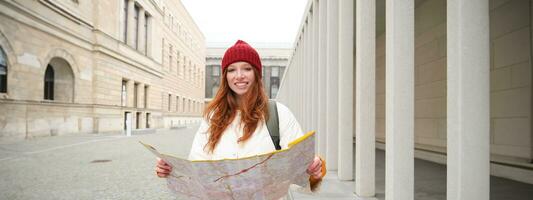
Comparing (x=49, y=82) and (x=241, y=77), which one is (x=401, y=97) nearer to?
(x=241, y=77)

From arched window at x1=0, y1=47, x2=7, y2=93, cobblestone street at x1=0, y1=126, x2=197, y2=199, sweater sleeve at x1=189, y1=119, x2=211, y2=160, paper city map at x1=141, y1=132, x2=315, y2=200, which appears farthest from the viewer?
arched window at x1=0, y1=47, x2=7, y2=93

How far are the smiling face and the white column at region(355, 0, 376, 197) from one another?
2163 mm

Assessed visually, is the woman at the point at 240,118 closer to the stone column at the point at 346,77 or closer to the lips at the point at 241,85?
the lips at the point at 241,85

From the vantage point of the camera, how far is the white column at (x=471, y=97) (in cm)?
223

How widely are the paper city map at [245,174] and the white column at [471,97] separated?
1.33 meters

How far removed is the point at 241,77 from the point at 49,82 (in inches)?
755

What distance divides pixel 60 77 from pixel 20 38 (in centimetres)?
432

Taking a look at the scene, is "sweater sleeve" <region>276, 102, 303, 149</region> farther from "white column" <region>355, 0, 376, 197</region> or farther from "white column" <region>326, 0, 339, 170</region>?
"white column" <region>326, 0, 339, 170</region>

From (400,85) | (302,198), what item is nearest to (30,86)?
(302,198)

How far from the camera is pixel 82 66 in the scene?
18.8m

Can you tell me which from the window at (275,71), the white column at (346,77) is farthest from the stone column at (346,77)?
the window at (275,71)

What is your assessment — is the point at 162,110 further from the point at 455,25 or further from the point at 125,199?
the point at 455,25

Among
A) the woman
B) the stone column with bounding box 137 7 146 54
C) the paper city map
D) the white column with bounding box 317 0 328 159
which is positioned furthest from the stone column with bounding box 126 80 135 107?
the paper city map

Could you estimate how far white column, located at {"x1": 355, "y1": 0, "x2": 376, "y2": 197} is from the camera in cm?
381
